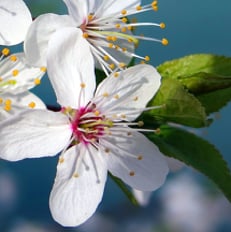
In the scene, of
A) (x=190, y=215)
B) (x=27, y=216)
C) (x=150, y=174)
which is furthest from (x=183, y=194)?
(x=150, y=174)

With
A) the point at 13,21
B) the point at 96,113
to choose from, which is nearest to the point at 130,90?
the point at 96,113

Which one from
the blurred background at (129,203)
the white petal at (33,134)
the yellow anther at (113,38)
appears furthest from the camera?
the blurred background at (129,203)

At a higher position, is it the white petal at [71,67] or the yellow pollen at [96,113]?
the white petal at [71,67]

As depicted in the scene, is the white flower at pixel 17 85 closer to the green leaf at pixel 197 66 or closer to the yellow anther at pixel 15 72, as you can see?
the yellow anther at pixel 15 72

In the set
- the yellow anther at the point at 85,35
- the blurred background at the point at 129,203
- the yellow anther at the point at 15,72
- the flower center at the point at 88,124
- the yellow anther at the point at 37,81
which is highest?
the yellow anther at the point at 85,35

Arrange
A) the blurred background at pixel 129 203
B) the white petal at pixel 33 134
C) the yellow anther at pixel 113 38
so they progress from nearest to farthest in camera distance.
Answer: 1. the white petal at pixel 33 134
2. the yellow anther at pixel 113 38
3. the blurred background at pixel 129 203

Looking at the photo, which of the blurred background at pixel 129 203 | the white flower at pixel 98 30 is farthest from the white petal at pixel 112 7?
the blurred background at pixel 129 203
